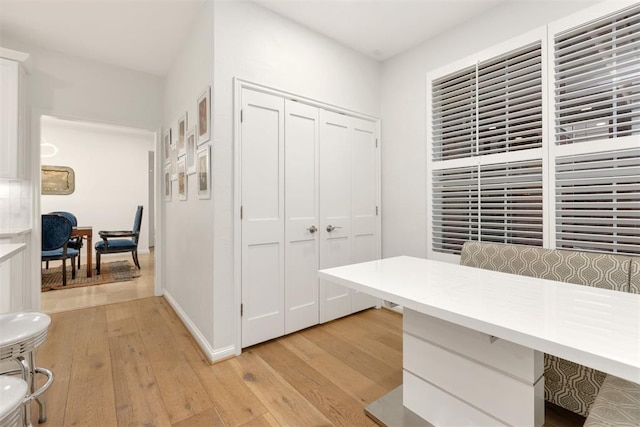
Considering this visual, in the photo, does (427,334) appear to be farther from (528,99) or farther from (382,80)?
(382,80)

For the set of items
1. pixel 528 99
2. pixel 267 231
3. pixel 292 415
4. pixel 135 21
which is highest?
pixel 135 21

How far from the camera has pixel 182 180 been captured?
2.94 m

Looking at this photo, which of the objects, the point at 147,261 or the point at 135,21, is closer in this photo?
the point at 135,21

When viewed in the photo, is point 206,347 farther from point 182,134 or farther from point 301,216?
point 182,134

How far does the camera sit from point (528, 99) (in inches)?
87.2

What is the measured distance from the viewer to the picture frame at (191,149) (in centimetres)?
258

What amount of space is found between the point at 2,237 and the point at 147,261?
12.0 feet

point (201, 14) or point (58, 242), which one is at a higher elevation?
point (201, 14)

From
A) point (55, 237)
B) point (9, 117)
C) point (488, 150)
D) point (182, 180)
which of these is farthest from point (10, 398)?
point (55, 237)

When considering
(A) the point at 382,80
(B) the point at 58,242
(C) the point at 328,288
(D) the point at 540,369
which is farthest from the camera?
(B) the point at 58,242

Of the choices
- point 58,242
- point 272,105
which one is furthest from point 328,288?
point 58,242

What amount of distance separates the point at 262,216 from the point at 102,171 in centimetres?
578

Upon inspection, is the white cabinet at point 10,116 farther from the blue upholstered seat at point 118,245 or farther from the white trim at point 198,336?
the blue upholstered seat at point 118,245

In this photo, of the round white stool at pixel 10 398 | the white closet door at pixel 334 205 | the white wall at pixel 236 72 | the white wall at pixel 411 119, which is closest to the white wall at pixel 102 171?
the white wall at pixel 236 72
